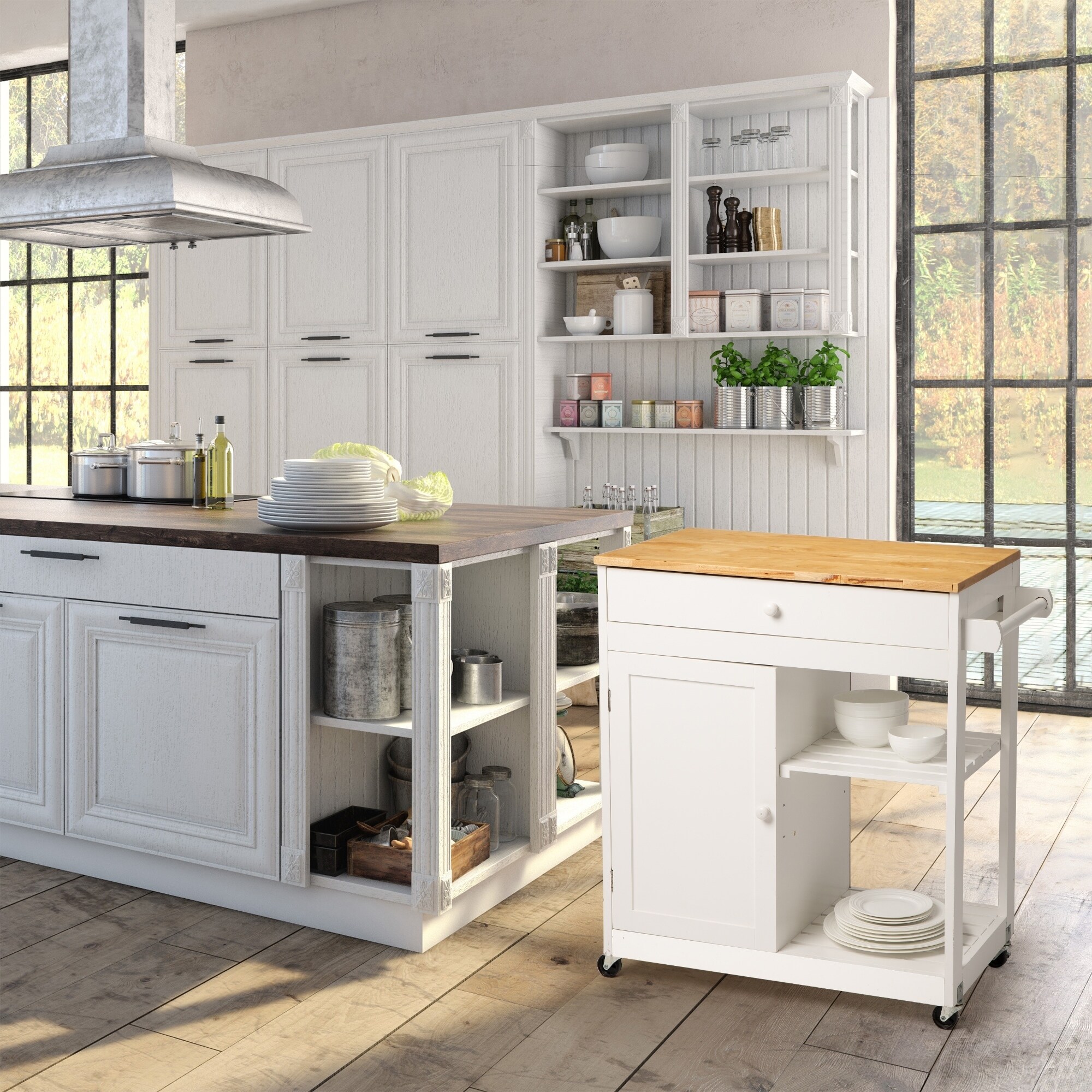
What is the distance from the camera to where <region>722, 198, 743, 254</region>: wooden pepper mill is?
16.0 feet

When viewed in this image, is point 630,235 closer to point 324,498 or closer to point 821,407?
point 821,407

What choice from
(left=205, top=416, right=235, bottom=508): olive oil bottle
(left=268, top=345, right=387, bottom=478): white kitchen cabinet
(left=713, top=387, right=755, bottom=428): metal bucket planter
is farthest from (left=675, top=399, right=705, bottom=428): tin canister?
(left=205, top=416, right=235, bottom=508): olive oil bottle

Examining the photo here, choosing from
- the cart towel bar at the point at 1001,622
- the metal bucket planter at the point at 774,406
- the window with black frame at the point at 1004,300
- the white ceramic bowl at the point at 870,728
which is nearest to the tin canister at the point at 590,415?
the metal bucket planter at the point at 774,406

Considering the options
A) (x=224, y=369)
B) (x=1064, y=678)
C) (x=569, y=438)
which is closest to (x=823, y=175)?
(x=569, y=438)

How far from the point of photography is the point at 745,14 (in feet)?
16.9

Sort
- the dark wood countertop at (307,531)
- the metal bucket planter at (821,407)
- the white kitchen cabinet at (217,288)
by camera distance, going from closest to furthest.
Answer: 1. the dark wood countertop at (307,531)
2. the metal bucket planter at (821,407)
3. the white kitchen cabinet at (217,288)

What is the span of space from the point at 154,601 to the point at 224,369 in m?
3.16

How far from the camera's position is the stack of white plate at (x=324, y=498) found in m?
2.86

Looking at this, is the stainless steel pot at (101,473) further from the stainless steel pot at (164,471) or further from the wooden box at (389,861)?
the wooden box at (389,861)

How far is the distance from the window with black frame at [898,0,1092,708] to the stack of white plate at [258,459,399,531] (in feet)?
9.58

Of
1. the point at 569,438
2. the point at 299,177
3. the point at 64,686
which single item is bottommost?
the point at 64,686

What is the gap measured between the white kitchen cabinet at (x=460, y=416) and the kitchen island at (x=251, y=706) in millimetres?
1944

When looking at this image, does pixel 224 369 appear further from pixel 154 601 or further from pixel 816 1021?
pixel 816 1021

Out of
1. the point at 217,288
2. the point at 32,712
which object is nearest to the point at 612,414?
the point at 217,288
